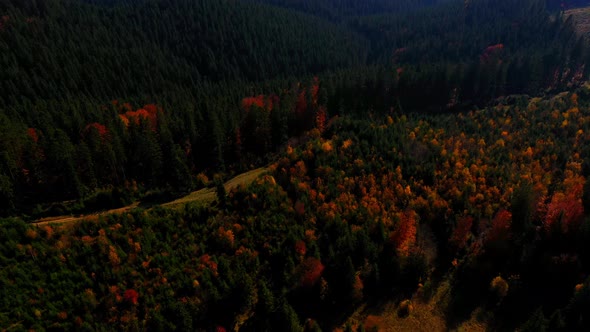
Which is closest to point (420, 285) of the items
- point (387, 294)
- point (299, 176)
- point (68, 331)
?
point (387, 294)

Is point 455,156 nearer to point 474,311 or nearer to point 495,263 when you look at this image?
point 495,263

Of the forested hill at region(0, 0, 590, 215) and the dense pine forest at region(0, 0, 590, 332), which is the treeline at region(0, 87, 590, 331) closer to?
the dense pine forest at region(0, 0, 590, 332)

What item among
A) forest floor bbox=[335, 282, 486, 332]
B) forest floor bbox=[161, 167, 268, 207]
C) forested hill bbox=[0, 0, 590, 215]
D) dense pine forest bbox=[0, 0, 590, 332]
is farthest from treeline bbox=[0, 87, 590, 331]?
forested hill bbox=[0, 0, 590, 215]

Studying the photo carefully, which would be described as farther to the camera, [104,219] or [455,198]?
[455,198]

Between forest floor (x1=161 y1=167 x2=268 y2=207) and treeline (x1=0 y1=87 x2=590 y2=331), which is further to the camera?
forest floor (x1=161 y1=167 x2=268 y2=207)

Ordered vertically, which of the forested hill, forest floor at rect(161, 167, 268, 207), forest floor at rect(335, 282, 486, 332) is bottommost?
forest floor at rect(335, 282, 486, 332)

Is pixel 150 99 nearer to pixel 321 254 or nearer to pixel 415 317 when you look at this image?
pixel 321 254

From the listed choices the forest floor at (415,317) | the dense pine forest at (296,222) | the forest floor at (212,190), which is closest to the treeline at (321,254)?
the dense pine forest at (296,222)

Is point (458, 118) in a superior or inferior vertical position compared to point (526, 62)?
inferior

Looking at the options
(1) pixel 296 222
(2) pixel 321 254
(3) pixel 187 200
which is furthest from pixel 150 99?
(2) pixel 321 254
